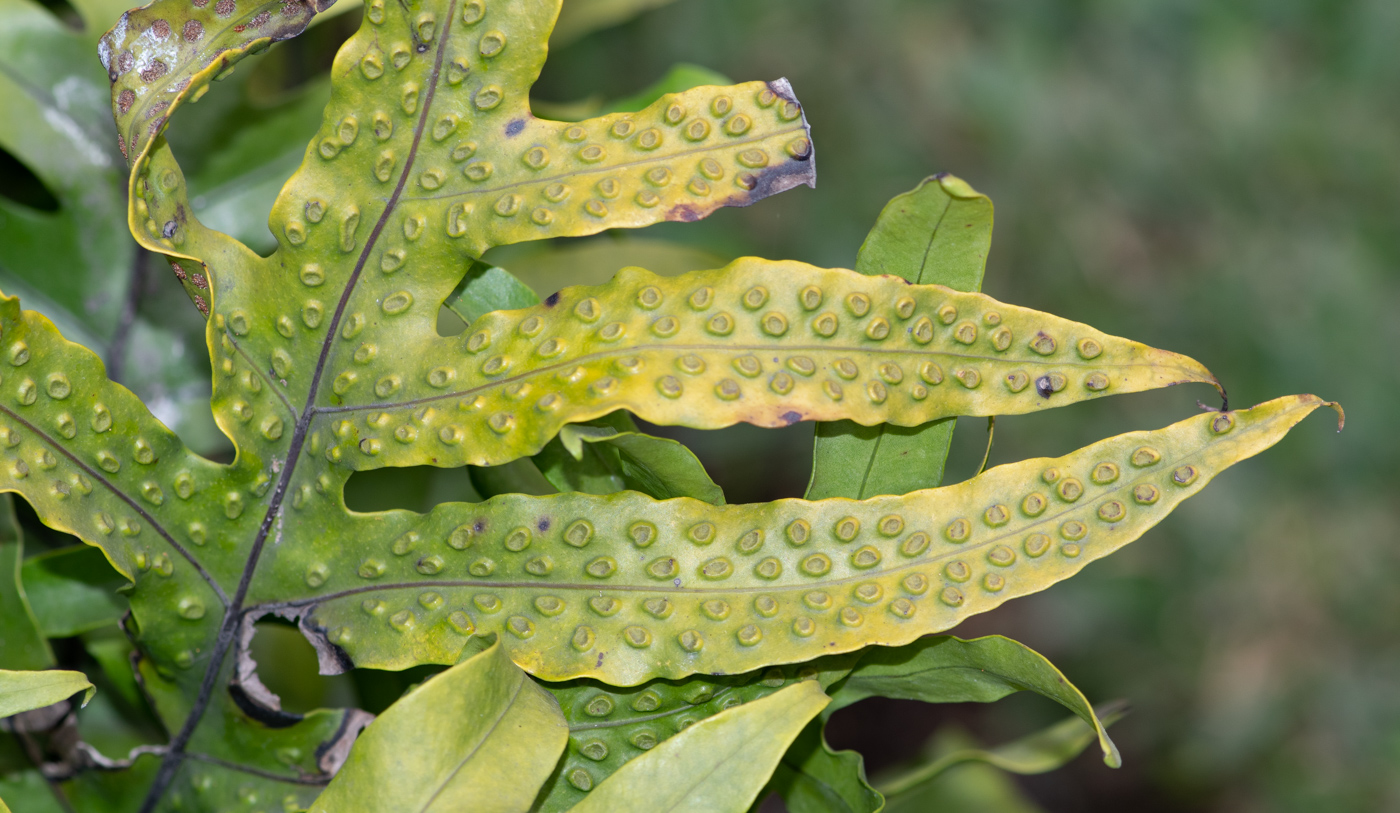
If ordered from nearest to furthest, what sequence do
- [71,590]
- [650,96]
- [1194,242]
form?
[71,590] < [650,96] < [1194,242]

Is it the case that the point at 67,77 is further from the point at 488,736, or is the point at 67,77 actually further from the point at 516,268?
the point at 488,736

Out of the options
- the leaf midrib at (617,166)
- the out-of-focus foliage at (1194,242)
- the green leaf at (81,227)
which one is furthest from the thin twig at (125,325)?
the out-of-focus foliage at (1194,242)

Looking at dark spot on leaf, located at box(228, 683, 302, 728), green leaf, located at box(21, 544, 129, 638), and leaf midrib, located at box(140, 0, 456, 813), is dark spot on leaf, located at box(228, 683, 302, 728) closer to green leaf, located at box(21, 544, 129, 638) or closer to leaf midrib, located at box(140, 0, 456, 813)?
leaf midrib, located at box(140, 0, 456, 813)

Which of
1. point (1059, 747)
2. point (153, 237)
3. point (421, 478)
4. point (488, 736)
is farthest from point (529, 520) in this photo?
point (1059, 747)

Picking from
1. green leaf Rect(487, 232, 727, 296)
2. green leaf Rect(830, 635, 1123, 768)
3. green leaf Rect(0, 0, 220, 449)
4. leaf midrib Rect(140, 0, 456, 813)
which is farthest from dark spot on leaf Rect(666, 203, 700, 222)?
green leaf Rect(0, 0, 220, 449)

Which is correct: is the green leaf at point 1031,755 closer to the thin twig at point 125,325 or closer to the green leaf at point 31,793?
the green leaf at point 31,793

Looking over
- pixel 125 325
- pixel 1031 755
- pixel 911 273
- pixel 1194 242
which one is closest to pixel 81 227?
pixel 125 325

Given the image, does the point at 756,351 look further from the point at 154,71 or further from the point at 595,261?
the point at 595,261
